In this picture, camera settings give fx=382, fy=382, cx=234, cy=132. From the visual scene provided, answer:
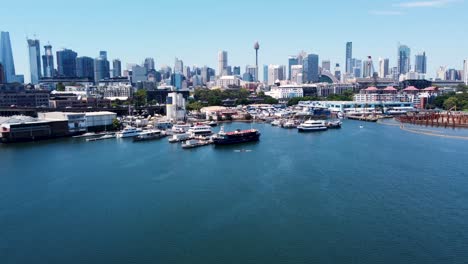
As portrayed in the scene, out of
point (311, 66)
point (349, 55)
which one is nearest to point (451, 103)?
point (311, 66)

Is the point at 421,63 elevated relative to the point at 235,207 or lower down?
elevated

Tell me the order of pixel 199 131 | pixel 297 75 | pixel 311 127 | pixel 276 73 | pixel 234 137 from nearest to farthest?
pixel 234 137 → pixel 199 131 → pixel 311 127 → pixel 297 75 → pixel 276 73

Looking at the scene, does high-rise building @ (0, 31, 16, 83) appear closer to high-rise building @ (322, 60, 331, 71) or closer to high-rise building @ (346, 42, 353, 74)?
high-rise building @ (322, 60, 331, 71)

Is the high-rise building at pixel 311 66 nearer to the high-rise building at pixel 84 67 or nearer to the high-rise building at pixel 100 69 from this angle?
the high-rise building at pixel 100 69

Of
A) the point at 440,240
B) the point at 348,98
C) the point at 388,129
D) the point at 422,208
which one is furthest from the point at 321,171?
the point at 348,98

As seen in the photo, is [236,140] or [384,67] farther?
[384,67]

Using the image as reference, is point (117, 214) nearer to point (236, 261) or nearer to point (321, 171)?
point (236, 261)

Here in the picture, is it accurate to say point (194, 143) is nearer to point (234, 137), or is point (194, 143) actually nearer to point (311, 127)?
point (234, 137)
